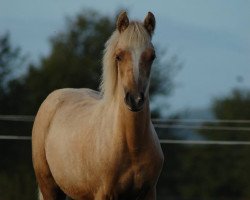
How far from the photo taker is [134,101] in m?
4.31

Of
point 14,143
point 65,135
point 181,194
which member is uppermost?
point 65,135

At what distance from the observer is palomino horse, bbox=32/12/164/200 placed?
14.8ft

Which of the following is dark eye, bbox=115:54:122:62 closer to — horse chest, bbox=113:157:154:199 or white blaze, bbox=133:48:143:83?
white blaze, bbox=133:48:143:83

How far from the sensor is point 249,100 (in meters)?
20.7

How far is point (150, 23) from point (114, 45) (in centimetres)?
28

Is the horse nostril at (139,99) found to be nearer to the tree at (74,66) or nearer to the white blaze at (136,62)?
the white blaze at (136,62)

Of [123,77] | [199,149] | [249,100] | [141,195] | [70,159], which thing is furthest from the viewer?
[249,100]

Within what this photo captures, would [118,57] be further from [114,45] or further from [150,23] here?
[150,23]

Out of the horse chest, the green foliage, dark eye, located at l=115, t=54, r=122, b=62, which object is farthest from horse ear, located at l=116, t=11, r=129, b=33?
the green foliage

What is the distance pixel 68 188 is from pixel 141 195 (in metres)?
0.79

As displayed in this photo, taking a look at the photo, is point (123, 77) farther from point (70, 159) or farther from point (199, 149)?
point (199, 149)

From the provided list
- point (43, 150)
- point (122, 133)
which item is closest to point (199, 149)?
point (43, 150)

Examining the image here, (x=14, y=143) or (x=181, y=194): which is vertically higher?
(x=14, y=143)

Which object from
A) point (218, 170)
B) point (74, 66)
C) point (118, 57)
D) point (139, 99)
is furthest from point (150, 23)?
point (74, 66)
